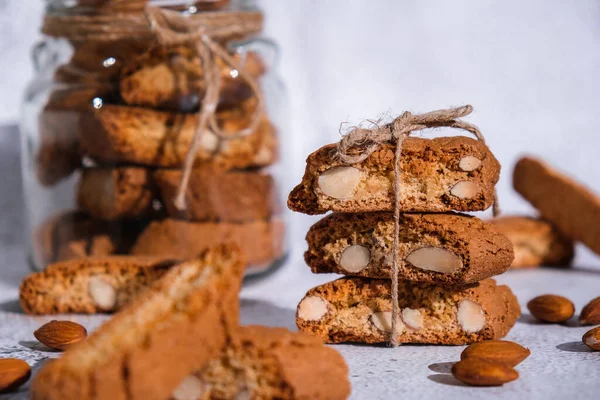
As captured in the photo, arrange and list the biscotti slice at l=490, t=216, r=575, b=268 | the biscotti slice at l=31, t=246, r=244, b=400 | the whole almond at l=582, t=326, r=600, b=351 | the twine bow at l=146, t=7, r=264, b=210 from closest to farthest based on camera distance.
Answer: the biscotti slice at l=31, t=246, r=244, b=400 → the whole almond at l=582, t=326, r=600, b=351 → the twine bow at l=146, t=7, r=264, b=210 → the biscotti slice at l=490, t=216, r=575, b=268

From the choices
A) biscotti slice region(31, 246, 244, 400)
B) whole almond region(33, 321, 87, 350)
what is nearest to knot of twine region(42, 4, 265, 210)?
whole almond region(33, 321, 87, 350)

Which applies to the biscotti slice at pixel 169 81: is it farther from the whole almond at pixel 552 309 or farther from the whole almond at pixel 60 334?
the whole almond at pixel 552 309

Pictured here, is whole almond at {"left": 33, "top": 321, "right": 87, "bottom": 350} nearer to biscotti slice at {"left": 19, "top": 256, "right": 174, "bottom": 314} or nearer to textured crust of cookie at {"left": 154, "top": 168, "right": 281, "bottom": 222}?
biscotti slice at {"left": 19, "top": 256, "right": 174, "bottom": 314}

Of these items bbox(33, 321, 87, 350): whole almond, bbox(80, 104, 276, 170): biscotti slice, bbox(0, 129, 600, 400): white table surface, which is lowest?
bbox(0, 129, 600, 400): white table surface

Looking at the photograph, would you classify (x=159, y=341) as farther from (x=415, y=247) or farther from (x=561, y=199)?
(x=561, y=199)

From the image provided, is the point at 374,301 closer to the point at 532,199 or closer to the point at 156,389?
the point at 156,389

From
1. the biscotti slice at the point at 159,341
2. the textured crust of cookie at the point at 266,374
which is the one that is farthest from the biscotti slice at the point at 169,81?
the textured crust of cookie at the point at 266,374

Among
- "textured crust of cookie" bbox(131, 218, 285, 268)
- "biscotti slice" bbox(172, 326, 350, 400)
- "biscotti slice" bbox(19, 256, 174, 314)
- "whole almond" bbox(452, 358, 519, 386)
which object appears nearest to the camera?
"biscotti slice" bbox(172, 326, 350, 400)
